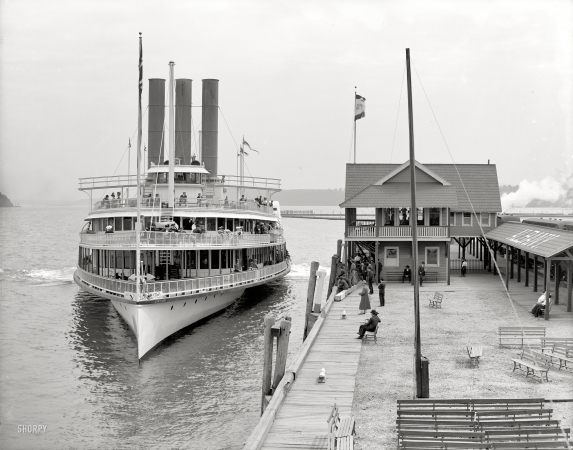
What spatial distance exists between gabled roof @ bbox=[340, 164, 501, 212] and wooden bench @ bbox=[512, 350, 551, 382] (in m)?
21.9

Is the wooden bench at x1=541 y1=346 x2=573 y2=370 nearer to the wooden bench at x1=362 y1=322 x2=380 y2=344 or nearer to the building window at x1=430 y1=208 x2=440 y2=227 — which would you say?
the wooden bench at x1=362 y1=322 x2=380 y2=344

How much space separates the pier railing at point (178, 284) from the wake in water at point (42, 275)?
18844mm

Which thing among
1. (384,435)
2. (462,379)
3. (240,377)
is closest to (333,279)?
(240,377)

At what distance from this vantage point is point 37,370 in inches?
1020

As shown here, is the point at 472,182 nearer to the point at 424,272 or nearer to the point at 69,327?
the point at 424,272

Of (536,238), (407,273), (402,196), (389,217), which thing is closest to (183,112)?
(389,217)

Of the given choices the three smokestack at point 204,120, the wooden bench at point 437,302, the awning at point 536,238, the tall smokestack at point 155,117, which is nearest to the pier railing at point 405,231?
the awning at point 536,238

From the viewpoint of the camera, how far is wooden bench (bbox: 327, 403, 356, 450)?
12391 mm

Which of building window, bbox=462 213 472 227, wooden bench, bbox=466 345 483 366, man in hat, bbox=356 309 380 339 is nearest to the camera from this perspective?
wooden bench, bbox=466 345 483 366

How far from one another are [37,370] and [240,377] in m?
7.55

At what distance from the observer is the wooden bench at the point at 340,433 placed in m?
12.4

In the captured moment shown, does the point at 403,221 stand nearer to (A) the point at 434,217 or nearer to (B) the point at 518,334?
(A) the point at 434,217

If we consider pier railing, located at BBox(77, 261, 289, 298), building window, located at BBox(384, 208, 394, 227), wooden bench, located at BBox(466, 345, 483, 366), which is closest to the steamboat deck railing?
building window, located at BBox(384, 208, 394, 227)

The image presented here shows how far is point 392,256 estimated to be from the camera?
3834cm
